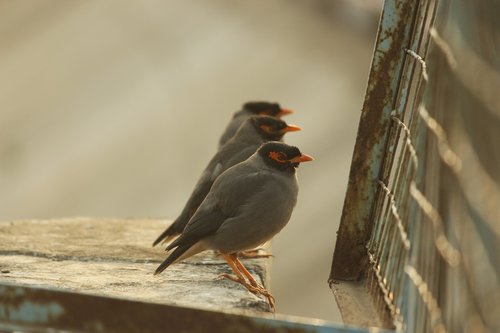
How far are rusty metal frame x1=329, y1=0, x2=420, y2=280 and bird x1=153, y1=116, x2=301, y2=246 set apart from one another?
57.2 inches

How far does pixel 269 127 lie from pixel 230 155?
60cm

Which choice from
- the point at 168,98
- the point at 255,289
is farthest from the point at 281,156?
the point at 168,98

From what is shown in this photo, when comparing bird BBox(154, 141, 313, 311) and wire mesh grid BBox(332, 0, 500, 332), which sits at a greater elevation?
wire mesh grid BBox(332, 0, 500, 332)

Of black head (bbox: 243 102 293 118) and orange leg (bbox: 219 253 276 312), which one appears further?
black head (bbox: 243 102 293 118)

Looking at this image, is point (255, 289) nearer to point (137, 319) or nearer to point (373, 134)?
point (373, 134)

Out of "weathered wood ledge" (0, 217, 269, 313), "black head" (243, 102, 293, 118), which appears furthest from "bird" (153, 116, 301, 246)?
"black head" (243, 102, 293, 118)

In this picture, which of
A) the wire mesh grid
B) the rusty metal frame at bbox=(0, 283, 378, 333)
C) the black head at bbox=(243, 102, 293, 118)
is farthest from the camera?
the black head at bbox=(243, 102, 293, 118)

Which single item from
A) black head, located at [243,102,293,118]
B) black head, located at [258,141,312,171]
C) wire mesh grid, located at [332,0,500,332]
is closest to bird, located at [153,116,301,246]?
black head, located at [258,141,312,171]

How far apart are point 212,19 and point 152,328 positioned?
9489 millimetres

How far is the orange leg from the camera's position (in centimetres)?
442

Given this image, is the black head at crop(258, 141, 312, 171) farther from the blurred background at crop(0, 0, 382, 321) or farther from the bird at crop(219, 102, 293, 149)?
the blurred background at crop(0, 0, 382, 321)

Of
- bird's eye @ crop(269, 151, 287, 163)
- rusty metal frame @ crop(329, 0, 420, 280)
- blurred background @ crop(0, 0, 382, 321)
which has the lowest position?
blurred background @ crop(0, 0, 382, 321)

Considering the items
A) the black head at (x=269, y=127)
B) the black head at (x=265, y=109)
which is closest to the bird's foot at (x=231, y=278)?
the black head at (x=269, y=127)

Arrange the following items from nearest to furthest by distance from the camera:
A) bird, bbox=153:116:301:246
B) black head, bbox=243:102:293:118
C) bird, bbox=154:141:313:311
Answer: bird, bbox=154:141:313:311, bird, bbox=153:116:301:246, black head, bbox=243:102:293:118
